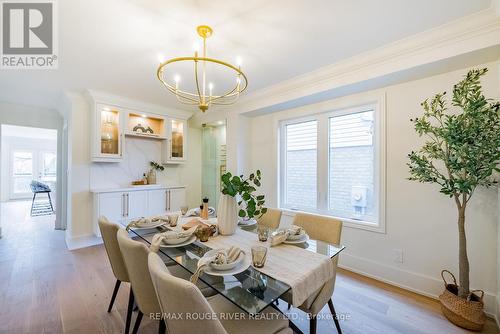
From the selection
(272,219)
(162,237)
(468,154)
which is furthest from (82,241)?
(468,154)

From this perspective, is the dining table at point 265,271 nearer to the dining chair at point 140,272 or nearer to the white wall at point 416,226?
the dining chair at point 140,272

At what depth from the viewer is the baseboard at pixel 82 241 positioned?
3.39 m

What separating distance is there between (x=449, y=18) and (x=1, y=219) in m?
8.39

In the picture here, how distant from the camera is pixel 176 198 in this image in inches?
165

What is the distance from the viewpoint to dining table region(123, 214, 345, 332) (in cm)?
99

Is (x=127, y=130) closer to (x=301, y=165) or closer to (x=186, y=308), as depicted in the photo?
(x=301, y=165)

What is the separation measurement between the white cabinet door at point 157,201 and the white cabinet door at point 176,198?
0.09 meters

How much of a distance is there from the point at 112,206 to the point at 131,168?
82 cm

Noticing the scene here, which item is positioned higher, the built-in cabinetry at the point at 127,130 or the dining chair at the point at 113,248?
the built-in cabinetry at the point at 127,130

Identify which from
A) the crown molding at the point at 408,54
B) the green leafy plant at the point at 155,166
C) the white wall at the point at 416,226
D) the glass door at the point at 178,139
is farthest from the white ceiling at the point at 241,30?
the green leafy plant at the point at 155,166

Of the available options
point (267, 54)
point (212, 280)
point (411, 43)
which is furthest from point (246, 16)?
point (212, 280)

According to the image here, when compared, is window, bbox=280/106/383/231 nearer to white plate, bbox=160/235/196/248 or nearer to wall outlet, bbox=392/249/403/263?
wall outlet, bbox=392/249/403/263

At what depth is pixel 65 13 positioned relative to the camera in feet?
5.48

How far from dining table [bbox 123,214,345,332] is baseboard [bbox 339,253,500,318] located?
4.64ft
